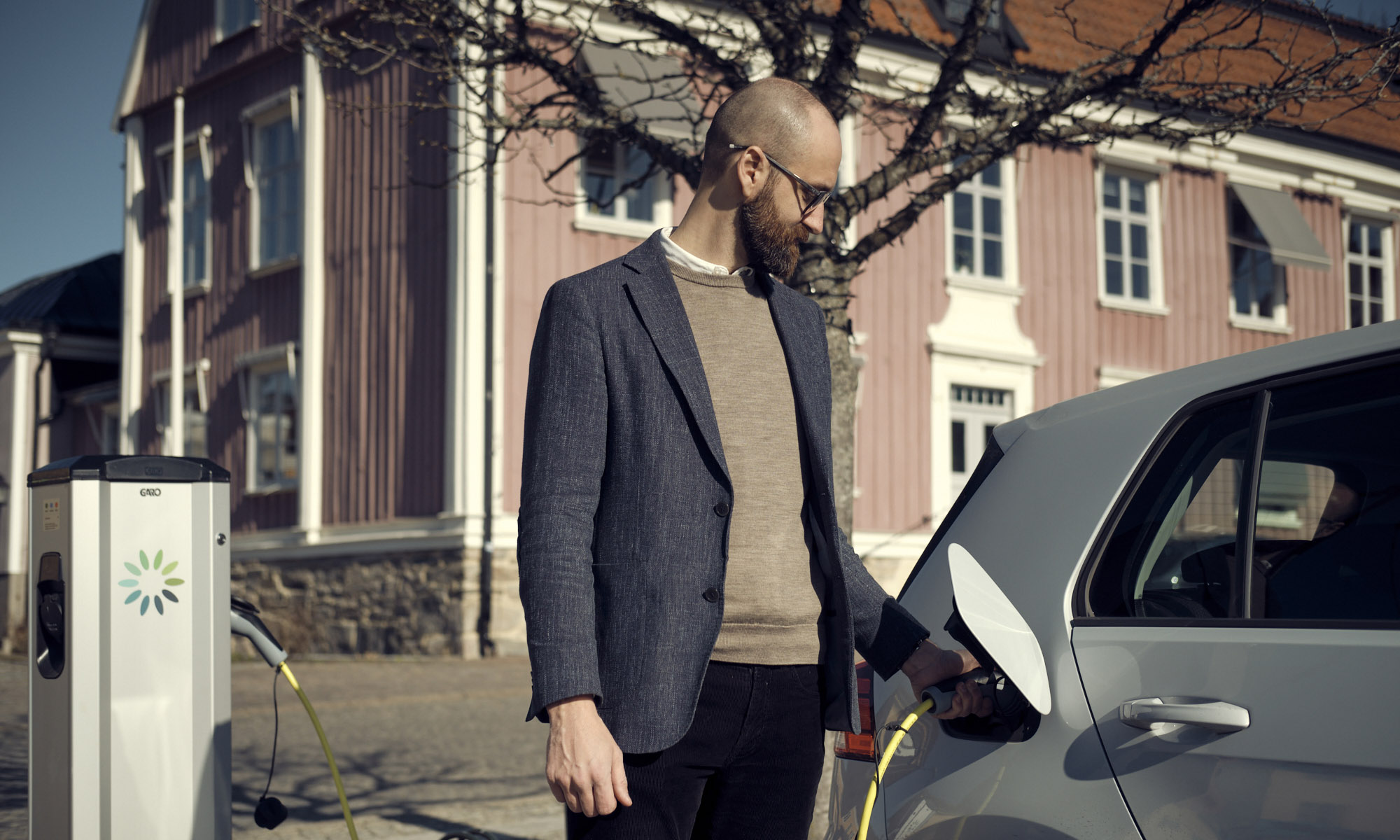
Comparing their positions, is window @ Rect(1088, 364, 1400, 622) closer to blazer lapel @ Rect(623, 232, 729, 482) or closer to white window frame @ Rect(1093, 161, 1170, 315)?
blazer lapel @ Rect(623, 232, 729, 482)

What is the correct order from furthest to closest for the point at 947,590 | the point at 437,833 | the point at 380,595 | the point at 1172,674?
1. the point at 380,595
2. the point at 437,833
3. the point at 947,590
4. the point at 1172,674

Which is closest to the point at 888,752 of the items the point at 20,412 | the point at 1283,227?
the point at 1283,227

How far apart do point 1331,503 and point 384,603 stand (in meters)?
14.0

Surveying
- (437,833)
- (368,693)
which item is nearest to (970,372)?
(368,693)

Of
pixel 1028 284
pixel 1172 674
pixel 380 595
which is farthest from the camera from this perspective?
pixel 1028 284

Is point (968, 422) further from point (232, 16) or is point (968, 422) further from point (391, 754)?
point (232, 16)

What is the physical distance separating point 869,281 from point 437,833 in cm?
1209

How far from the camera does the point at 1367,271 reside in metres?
21.8

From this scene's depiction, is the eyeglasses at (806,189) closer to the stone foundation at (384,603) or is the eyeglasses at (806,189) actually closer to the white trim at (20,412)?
the stone foundation at (384,603)

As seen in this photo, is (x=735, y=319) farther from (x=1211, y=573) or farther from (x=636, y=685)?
(x=1211, y=573)

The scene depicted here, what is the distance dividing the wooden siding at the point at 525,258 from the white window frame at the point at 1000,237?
4.56m

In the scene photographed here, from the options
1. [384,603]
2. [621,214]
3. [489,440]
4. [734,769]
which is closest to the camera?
[734,769]

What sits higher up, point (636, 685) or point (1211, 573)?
point (1211, 573)

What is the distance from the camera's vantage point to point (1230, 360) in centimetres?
235
